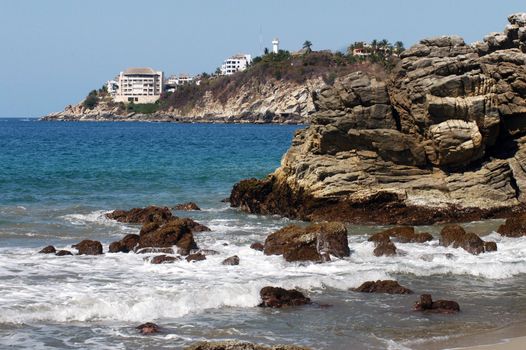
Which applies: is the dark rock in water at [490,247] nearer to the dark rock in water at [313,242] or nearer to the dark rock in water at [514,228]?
the dark rock in water at [514,228]

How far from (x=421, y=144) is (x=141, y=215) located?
30.2 ft

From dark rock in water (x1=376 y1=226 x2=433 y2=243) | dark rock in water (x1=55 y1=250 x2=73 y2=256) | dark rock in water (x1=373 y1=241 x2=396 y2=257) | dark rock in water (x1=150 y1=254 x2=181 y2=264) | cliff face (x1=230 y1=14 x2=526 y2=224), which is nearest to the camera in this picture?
dark rock in water (x1=150 y1=254 x2=181 y2=264)

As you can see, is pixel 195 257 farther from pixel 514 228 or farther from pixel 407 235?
pixel 514 228

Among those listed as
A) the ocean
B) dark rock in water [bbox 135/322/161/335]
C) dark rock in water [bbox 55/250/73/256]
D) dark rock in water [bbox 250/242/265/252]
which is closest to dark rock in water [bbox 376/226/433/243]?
the ocean

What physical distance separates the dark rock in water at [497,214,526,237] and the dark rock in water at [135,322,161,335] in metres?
12.8

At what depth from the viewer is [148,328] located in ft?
42.9

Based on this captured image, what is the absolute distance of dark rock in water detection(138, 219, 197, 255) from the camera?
68.1 ft

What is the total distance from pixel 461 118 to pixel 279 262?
948 cm

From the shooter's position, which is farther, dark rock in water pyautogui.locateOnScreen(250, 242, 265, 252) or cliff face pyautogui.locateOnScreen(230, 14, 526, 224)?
cliff face pyautogui.locateOnScreen(230, 14, 526, 224)

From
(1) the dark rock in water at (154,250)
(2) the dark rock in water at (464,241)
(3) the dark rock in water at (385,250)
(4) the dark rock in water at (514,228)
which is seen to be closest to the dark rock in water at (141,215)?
A: (1) the dark rock in water at (154,250)

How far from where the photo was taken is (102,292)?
15.8m

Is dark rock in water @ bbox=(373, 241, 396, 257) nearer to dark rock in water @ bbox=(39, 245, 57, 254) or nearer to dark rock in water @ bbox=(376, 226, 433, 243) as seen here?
dark rock in water @ bbox=(376, 226, 433, 243)

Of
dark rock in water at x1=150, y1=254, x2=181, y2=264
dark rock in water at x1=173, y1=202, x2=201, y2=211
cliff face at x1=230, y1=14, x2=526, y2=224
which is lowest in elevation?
dark rock in water at x1=173, y1=202, x2=201, y2=211

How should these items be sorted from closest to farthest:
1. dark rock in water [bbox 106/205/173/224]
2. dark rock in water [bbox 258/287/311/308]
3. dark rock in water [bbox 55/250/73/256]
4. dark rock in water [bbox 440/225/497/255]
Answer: dark rock in water [bbox 258/287/311/308] < dark rock in water [bbox 55/250/73/256] < dark rock in water [bbox 440/225/497/255] < dark rock in water [bbox 106/205/173/224]
